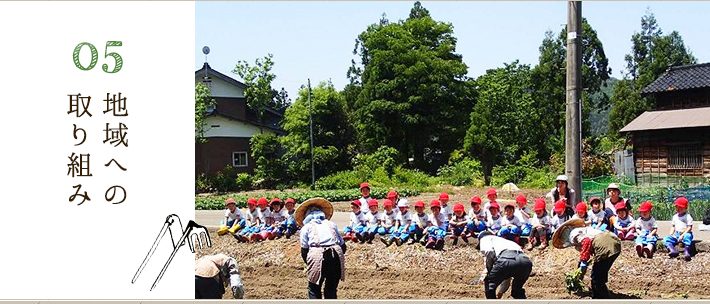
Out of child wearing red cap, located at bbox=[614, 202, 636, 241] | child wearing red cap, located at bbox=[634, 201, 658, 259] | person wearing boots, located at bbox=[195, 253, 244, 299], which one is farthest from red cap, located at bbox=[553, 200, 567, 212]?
person wearing boots, located at bbox=[195, 253, 244, 299]

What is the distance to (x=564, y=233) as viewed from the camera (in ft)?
22.9

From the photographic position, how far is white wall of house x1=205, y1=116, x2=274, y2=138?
23.3ft

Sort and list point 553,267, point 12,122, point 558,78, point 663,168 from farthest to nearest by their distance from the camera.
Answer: point 558,78 → point 663,168 → point 553,267 → point 12,122

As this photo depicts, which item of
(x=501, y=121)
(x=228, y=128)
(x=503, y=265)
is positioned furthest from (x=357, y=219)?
(x=503, y=265)

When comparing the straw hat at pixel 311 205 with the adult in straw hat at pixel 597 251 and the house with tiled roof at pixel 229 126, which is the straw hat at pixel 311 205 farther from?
the adult in straw hat at pixel 597 251

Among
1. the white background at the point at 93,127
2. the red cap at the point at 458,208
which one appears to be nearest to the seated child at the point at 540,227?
the red cap at the point at 458,208

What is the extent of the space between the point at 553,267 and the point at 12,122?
4.63 m

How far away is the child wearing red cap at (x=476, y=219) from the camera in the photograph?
7.75 metres

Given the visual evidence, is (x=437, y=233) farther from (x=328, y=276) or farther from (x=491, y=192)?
(x=328, y=276)

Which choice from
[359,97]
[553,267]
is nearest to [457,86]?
[359,97]

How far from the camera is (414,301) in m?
5.83

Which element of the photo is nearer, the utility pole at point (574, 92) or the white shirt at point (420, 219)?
the utility pole at point (574, 92)

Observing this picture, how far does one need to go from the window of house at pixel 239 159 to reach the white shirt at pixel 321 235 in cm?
131

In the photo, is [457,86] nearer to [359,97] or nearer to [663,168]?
[359,97]
